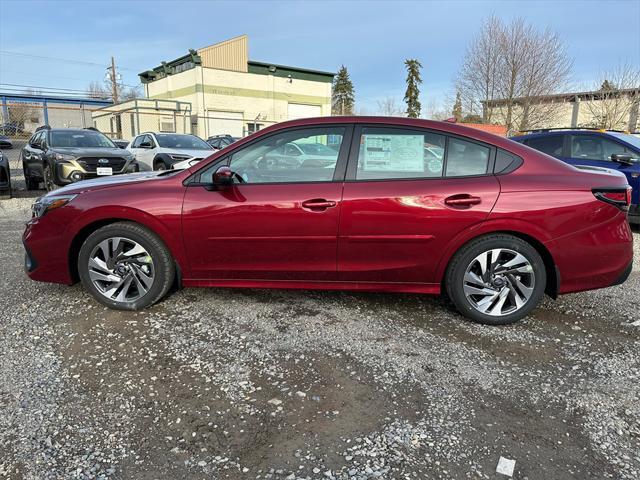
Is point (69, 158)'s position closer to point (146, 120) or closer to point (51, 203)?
point (51, 203)

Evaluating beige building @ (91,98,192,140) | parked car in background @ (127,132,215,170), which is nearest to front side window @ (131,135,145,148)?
parked car in background @ (127,132,215,170)

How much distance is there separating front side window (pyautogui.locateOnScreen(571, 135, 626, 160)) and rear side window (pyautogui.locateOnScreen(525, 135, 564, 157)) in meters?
0.21

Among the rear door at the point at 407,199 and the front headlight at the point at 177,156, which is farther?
the front headlight at the point at 177,156

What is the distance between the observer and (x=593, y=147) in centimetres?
767

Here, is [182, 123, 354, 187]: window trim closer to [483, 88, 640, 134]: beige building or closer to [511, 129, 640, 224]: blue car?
[511, 129, 640, 224]: blue car

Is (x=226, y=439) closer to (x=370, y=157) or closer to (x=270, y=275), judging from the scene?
(x=270, y=275)

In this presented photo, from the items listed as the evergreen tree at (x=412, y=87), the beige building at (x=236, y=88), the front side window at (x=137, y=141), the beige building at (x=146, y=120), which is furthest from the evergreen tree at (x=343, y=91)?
the front side window at (x=137, y=141)

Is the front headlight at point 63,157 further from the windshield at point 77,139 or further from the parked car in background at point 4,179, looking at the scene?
the parked car in background at point 4,179

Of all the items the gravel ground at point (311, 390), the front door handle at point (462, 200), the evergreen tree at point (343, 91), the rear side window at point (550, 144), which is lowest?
the gravel ground at point (311, 390)

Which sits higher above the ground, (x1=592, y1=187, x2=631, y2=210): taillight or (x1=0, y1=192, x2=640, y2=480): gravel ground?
(x1=592, y1=187, x2=631, y2=210): taillight

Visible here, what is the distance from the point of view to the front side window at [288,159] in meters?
3.57

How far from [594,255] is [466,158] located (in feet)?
3.93

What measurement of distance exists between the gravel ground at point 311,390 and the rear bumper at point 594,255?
426 millimetres

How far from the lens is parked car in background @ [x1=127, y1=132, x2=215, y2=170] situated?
11.5 m
